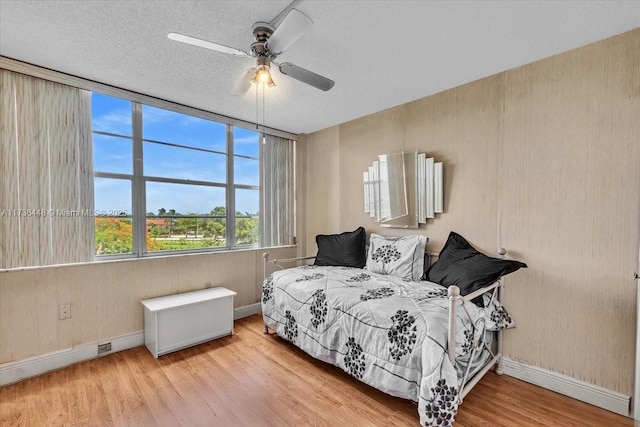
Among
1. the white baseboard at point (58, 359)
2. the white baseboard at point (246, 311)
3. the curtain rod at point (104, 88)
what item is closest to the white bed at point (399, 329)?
the white baseboard at point (246, 311)

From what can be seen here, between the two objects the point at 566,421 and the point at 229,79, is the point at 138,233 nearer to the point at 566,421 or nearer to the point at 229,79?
the point at 229,79

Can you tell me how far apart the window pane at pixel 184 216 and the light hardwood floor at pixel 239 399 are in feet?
3.88

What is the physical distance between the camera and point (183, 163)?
10.4 feet

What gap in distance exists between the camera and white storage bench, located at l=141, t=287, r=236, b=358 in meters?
2.53

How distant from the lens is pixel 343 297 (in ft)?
7.30

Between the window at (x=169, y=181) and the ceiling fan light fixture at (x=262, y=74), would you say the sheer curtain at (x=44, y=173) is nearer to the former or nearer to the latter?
the window at (x=169, y=181)

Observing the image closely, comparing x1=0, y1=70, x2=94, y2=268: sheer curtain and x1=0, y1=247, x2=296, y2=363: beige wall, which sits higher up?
x1=0, y1=70, x2=94, y2=268: sheer curtain

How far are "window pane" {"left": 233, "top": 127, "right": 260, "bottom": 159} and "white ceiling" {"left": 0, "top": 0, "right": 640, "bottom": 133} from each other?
36.1 inches

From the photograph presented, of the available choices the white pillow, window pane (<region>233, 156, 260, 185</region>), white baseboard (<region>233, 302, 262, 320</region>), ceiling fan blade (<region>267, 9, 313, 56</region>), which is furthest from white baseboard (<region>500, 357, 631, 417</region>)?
window pane (<region>233, 156, 260, 185</region>)

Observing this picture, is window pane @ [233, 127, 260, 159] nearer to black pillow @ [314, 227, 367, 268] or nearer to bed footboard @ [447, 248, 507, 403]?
black pillow @ [314, 227, 367, 268]

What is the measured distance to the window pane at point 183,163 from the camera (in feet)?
9.64

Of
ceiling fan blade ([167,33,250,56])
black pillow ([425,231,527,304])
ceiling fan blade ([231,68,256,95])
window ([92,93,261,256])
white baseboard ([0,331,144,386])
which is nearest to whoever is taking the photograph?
ceiling fan blade ([167,33,250,56])

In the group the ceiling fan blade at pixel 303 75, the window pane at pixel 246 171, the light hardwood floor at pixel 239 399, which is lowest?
the light hardwood floor at pixel 239 399

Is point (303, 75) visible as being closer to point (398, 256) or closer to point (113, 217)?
point (398, 256)
